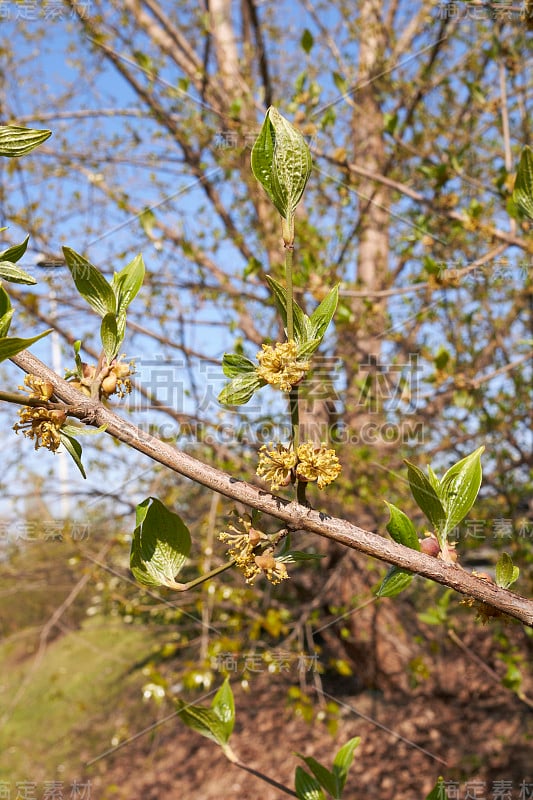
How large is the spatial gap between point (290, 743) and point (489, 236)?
2330 mm

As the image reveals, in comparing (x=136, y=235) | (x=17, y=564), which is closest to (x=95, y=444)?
(x=136, y=235)

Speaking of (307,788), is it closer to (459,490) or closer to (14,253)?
(459,490)

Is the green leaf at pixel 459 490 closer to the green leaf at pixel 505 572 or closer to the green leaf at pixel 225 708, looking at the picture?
the green leaf at pixel 505 572

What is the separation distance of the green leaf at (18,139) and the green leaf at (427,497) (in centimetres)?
36

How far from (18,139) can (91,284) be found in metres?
0.11

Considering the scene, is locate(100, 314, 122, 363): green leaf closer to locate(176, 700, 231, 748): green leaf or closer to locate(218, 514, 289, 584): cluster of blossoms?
locate(218, 514, 289, 584): cluster of blossoms

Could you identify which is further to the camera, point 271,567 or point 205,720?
point 205,720

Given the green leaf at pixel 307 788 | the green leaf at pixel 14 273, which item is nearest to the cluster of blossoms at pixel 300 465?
the green leaf at pixel 14 273

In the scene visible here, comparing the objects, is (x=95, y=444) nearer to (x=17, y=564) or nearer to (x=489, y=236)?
(x=17, y=564)

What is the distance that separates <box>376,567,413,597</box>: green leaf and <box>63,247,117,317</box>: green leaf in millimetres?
291

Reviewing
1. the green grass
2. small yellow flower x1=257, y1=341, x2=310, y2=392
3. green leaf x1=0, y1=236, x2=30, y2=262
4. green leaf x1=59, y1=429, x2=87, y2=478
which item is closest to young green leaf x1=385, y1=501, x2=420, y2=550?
small yellow flower x1=257, y1=341, x2=310, y2=392

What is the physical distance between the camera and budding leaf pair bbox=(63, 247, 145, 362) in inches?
17.1

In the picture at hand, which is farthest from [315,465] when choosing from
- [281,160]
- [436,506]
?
[281,160]

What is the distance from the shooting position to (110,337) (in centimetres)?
45
